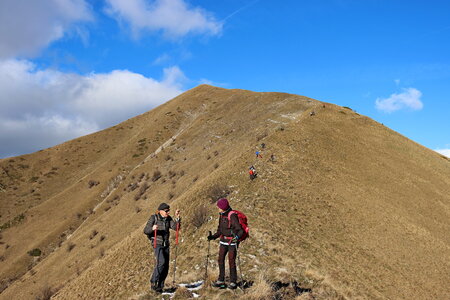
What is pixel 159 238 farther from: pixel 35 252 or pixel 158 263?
pixel 35 252

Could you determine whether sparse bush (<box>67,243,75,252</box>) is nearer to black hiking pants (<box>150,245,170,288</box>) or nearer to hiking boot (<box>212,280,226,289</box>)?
black hiking pants (<box>150,245,170,288</box>)

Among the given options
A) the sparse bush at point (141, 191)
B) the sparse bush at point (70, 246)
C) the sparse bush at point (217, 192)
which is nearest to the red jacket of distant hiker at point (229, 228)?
the sparse bush at point (217, 192)

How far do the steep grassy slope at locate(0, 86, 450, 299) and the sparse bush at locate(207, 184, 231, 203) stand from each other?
0.74 feet

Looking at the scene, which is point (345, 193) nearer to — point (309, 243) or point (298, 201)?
point (298, 201)

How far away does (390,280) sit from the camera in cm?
1431

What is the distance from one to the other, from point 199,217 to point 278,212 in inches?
160

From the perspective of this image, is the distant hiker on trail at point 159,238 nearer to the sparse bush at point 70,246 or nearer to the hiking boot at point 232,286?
the hiking boot at point 232,286

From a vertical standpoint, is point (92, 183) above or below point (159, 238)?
above

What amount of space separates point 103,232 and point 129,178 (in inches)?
624

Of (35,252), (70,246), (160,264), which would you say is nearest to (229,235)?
(160,264)

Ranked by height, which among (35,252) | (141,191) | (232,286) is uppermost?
(141,191)

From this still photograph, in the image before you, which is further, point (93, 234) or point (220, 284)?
point (93, 234)

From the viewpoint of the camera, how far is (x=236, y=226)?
8906 millimetres

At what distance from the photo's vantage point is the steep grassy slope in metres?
13.7
